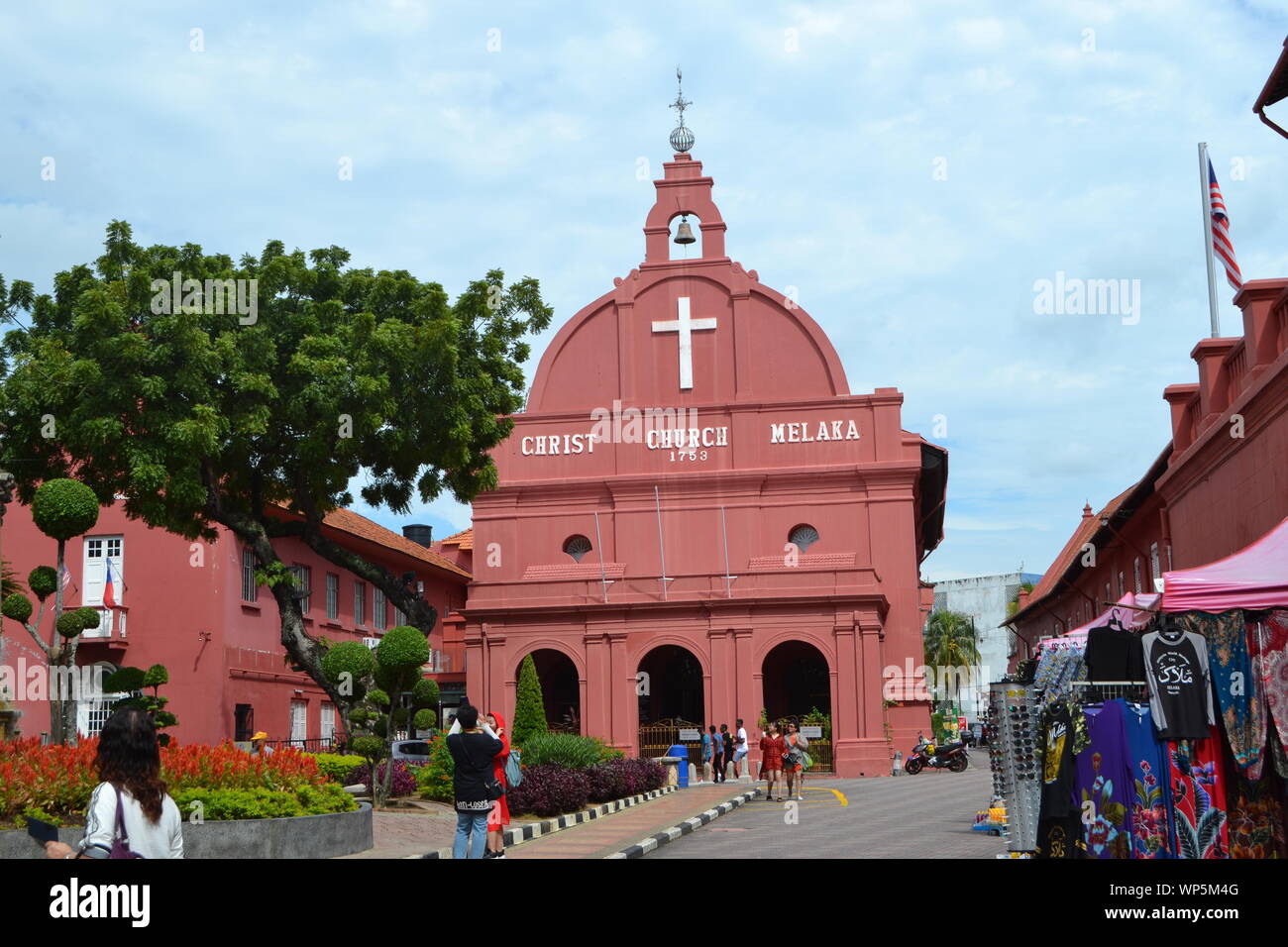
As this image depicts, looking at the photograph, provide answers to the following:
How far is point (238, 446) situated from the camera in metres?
23.5

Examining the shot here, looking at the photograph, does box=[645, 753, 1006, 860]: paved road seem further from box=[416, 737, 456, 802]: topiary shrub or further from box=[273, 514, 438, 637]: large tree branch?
box=[273, 514, 438, 637]: large tree branch

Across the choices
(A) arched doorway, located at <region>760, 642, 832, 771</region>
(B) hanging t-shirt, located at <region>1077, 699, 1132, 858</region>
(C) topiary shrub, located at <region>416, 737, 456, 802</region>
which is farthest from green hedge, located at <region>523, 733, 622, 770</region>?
(A) arched doorway, located at <region>760, 642, 832, 771</region>

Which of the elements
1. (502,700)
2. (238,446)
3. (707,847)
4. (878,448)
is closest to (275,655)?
(502,700)

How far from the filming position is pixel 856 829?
56.5 feet

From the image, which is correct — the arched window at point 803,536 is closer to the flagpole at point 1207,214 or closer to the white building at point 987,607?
the flagpole at point 1207,214

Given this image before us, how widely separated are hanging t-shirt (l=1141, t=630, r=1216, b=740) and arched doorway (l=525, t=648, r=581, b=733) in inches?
1096

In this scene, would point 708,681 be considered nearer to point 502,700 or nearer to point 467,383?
point 502,700

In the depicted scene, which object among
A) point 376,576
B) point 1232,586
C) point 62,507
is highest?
point 62,507

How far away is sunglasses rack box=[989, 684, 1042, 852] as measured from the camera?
11469 millimetres

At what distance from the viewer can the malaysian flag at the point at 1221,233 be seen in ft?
63.3

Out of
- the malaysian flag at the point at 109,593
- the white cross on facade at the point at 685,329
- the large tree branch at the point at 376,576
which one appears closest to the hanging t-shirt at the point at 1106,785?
the large tree branch at the point at 376,576

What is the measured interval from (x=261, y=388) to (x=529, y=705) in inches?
510

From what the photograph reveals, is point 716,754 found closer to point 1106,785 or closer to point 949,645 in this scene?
point 1106,785

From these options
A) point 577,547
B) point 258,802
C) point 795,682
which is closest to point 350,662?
point 258,802
